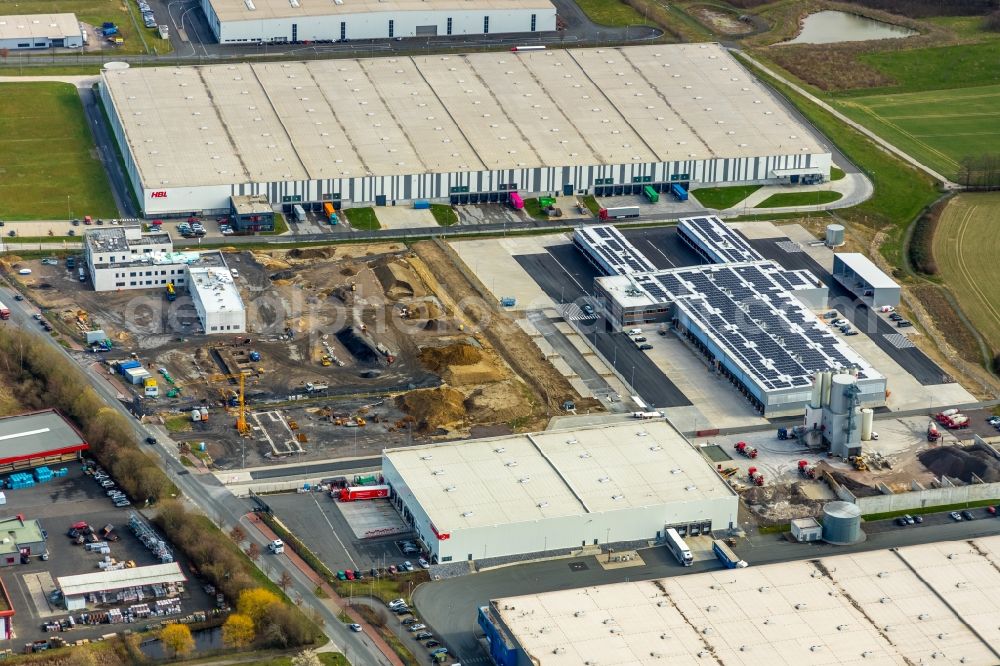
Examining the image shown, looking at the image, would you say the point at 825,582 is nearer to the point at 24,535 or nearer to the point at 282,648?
the point at 282,648

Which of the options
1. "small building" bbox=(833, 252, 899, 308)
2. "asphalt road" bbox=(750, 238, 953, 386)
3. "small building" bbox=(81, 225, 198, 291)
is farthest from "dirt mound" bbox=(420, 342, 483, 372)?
"small building" bbox=(833, 252, 899, 308)

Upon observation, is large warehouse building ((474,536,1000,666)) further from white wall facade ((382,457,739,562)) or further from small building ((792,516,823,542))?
white wall facade ((382,457,739,562))

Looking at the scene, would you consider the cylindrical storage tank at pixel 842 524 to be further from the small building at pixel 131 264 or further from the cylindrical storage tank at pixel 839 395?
the small building at pixel 131 264

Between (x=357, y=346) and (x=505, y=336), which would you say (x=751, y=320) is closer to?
(x=505, y=336)

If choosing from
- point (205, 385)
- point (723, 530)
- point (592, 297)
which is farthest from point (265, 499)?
point (592, 297)

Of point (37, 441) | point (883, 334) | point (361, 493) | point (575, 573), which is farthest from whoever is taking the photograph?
point (883, 334)

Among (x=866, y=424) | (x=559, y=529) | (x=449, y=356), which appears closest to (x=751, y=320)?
(x=866, y=424)

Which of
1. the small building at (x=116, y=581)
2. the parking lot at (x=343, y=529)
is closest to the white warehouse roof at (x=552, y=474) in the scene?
the parking lot at (x=343, y=529)

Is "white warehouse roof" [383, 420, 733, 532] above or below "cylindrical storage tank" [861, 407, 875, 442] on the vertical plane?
above
